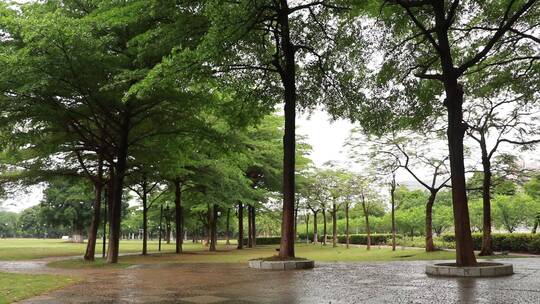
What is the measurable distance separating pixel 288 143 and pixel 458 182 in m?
5.39

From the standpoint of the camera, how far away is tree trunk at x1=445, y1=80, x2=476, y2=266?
37.8 feet

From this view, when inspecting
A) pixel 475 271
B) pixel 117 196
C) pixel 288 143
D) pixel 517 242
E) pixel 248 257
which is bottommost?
pixel 248 257

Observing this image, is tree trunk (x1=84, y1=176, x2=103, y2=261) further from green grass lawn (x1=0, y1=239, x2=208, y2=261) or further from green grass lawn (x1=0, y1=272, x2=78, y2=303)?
green grass lawn (x1=0, y1=272, x2=78, y2=303)

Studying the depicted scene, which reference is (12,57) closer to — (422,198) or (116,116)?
(116,116)

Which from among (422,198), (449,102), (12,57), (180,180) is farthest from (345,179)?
(12,57)

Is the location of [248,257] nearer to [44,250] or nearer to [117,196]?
[117,196]

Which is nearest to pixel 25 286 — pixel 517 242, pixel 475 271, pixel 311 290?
pixel 311 290

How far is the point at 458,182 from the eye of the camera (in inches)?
470

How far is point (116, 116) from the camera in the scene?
1952 centimetres

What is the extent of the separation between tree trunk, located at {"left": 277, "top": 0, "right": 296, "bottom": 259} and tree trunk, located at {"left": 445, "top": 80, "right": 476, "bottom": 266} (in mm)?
4829

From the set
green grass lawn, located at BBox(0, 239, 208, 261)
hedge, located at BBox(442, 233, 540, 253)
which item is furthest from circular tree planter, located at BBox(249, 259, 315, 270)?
hedge, located at BBox(442, 233, 540, 253)

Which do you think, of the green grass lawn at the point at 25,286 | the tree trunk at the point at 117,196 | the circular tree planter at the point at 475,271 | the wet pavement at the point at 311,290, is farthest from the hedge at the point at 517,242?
the green grass lawn at the point at 25,286

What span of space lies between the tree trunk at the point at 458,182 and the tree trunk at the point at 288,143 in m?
4.83

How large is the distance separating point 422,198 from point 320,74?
40123 mm
